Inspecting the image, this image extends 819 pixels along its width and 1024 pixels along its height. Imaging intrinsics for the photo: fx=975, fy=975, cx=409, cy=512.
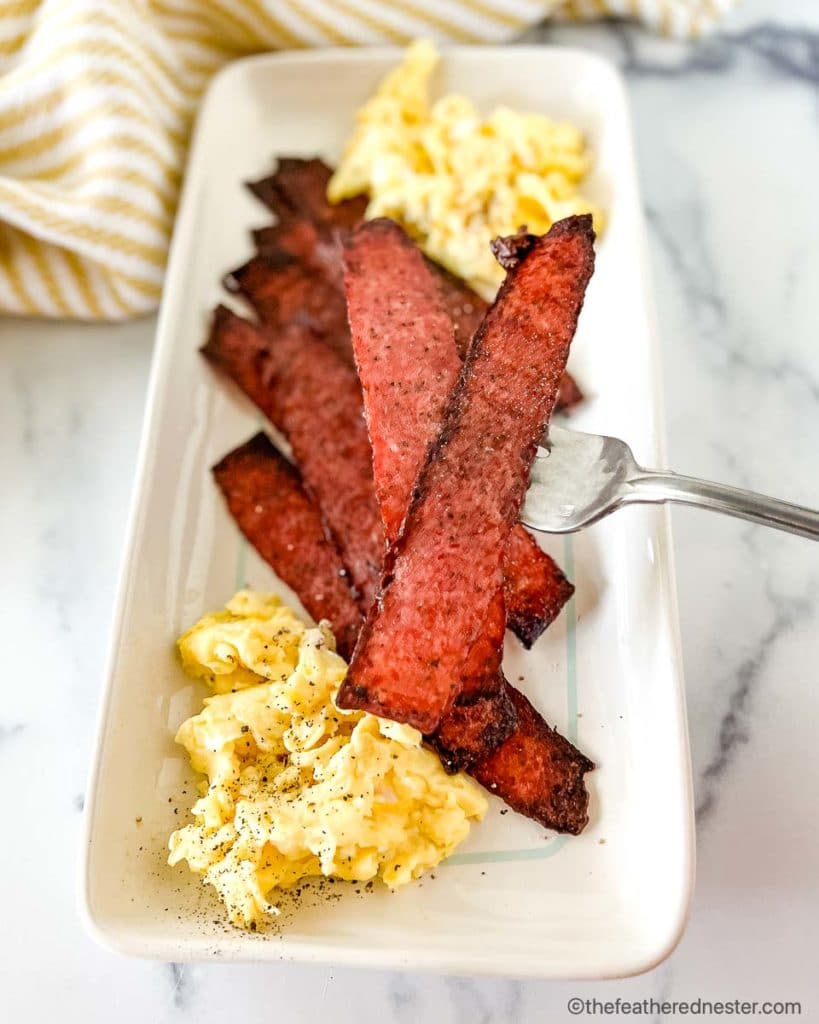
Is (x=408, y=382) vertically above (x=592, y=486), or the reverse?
(x=408, y=382)

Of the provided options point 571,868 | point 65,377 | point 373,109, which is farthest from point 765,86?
point 571,868

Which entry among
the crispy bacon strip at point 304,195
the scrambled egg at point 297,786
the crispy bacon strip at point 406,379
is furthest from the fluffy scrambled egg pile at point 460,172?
the scrambled egg at point 297,786

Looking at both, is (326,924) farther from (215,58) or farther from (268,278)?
(215,58)

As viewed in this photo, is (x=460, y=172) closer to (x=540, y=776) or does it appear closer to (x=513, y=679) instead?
(x=513, y=679)

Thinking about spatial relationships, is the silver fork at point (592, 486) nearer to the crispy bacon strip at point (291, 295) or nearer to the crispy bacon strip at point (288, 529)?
the crispy bacon strip at point (288, 529)

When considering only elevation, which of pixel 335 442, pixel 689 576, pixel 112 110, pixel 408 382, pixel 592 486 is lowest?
pixel 689 576

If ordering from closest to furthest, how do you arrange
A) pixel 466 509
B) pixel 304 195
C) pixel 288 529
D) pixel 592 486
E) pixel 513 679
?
pixel 466 509 < pixel 592 486 < pixel 513 679 < pixel 288 529 < pixel 304 195

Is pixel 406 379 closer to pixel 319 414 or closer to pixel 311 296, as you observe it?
pixel 319 414

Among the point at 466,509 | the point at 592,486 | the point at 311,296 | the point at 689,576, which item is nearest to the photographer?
the point at 466,509

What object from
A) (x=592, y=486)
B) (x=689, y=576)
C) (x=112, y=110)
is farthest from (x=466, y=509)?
(x=112, y=110)

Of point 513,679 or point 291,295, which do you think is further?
point 291,295
